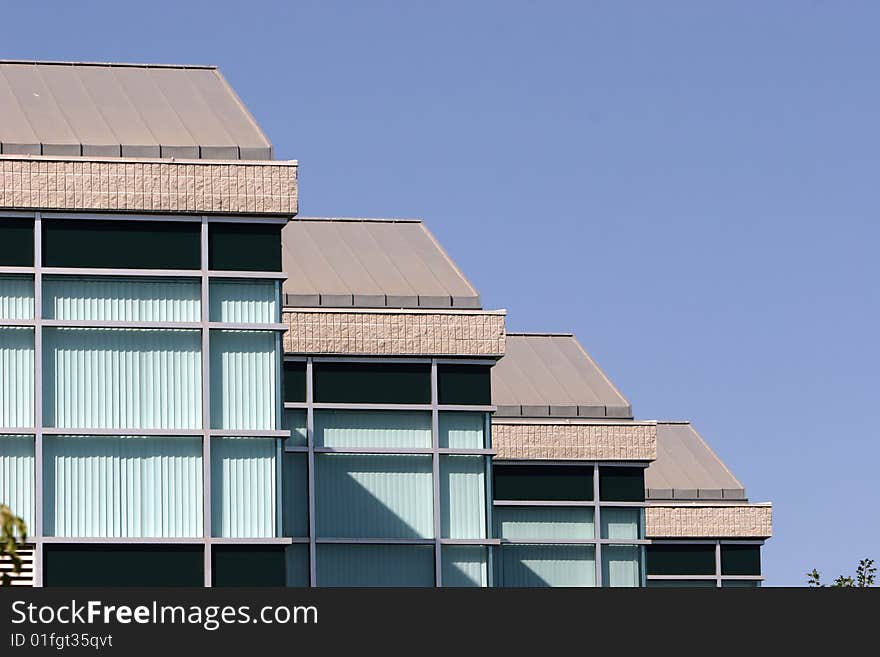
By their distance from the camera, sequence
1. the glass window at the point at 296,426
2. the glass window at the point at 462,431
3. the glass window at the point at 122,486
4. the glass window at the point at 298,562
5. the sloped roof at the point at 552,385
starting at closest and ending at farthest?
the glass window at the point at 122,486 < the glass window at the point at 298,562 < the glass window at the point at 296,426 < the glass window at the point at 462,431 < the sloped roof at the point at 552,385

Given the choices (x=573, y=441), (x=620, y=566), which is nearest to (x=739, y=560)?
(x=620, y=566)

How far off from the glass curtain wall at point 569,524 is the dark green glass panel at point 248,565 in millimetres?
15740

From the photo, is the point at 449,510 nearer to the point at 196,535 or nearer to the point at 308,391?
the point at 308,391

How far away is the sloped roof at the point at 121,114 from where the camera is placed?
38.5 m

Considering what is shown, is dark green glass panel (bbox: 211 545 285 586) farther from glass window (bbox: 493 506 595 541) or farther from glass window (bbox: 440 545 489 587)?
glass window (bbox: 493 506 595 541)

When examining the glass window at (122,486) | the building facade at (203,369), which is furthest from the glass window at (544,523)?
the glass window at (122,486)

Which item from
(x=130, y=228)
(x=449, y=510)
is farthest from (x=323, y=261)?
(x=130, y=228)

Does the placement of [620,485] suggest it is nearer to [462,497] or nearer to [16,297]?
[462,497]

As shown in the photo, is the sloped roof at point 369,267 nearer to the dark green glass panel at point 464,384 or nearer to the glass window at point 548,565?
the dark green glass panel at point 464,384

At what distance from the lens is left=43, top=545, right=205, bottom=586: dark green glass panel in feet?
120

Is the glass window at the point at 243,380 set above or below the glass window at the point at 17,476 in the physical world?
above

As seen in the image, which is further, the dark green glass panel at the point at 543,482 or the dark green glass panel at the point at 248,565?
the dark green glass panel at the point at 543,482

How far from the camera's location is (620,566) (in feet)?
177

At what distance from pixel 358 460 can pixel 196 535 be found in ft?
29.0
